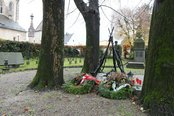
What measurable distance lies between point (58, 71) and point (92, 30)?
356 cm

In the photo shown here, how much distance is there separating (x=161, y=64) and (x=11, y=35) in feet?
166

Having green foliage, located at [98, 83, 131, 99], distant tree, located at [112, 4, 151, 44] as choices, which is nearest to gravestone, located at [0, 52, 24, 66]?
green foliage, located at [98, 83, 131, 99]

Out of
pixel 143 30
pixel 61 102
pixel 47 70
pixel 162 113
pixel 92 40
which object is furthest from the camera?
pixel 143 30

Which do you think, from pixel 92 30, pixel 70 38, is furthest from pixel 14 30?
pixel 92 30

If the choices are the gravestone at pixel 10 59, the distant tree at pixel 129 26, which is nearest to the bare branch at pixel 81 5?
the gravestone at pixel 10 59

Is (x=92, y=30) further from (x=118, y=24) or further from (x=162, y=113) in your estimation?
(x=118, y=24)

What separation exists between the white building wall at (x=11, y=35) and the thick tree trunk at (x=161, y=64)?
46.5 metres

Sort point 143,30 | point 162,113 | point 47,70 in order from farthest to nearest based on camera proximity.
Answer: point 143,30, point 47,70, point 162,113

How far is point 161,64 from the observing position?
521cm

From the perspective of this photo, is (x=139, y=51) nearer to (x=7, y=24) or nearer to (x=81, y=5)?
(x=81, y=5)

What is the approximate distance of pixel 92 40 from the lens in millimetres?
10719

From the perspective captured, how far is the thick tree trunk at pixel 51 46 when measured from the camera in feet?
25.2

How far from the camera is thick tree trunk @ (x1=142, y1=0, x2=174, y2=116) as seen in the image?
500cm

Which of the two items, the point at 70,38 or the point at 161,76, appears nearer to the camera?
the point at 161,76
